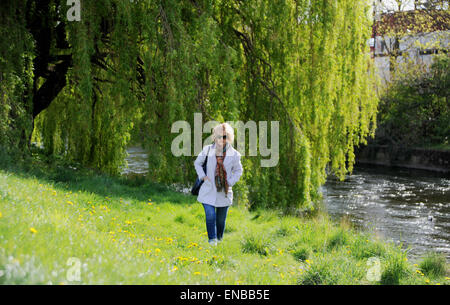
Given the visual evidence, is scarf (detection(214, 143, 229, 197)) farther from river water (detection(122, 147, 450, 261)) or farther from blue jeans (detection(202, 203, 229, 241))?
river water (detection(122, 147, 450, 261))

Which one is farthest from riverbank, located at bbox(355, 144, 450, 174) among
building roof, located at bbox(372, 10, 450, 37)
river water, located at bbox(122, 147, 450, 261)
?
building roof, located at bbox(372, 10, 450, 37)

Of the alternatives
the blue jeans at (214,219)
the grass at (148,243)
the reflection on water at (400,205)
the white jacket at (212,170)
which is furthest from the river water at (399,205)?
the white jacket at (212,170)

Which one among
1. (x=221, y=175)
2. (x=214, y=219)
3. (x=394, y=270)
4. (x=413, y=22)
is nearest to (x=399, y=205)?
(x=394, y=270)

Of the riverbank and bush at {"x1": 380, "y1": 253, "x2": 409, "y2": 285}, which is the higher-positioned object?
bush at {"x1": 380, "y1": 253, "x2": 409, "y2": 285}

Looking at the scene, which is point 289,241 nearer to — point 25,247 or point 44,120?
point 25,247

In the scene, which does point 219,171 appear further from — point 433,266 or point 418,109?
point 418,109

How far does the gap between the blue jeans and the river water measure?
126 inches

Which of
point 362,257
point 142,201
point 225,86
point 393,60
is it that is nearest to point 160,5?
point 225,86

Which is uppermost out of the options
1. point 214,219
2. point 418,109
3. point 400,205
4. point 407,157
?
point 418,109

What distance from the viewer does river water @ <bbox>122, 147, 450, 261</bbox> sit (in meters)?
10.2

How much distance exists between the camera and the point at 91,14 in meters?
8.32

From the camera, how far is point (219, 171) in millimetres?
5508

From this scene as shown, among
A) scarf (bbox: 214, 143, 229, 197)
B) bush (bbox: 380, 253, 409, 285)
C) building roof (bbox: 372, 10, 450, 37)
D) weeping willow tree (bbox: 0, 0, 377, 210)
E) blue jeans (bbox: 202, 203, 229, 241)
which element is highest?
building roof (bbox: 372, 10, 450, 37)

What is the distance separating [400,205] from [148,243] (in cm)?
1034
